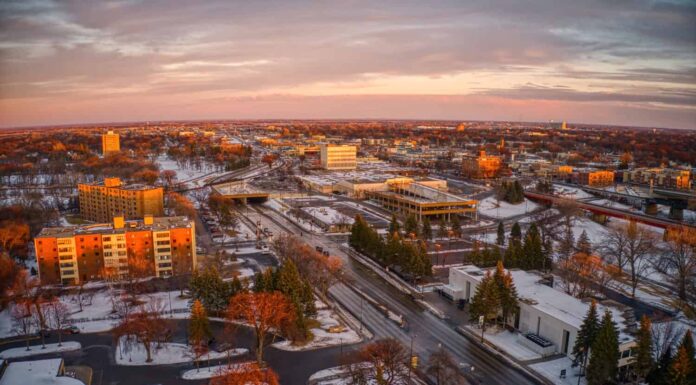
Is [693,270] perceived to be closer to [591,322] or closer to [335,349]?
[591,322]

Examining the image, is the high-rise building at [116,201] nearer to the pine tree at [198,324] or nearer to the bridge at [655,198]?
the pine tree at [198,324]

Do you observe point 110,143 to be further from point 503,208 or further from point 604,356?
point 604,356

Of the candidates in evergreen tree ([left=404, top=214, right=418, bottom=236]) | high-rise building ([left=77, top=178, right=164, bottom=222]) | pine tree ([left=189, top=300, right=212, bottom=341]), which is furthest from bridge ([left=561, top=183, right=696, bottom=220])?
high-rise building ([left=77, top=178, right=164, bottom=222])

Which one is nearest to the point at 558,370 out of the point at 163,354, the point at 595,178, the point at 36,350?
the point at 163,354

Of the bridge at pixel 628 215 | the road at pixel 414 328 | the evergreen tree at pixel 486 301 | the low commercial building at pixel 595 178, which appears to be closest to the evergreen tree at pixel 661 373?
the road at pixel 414 328

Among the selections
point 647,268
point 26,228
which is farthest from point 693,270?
point 26,228

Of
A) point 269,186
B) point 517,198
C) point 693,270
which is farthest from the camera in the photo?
point 269,186
